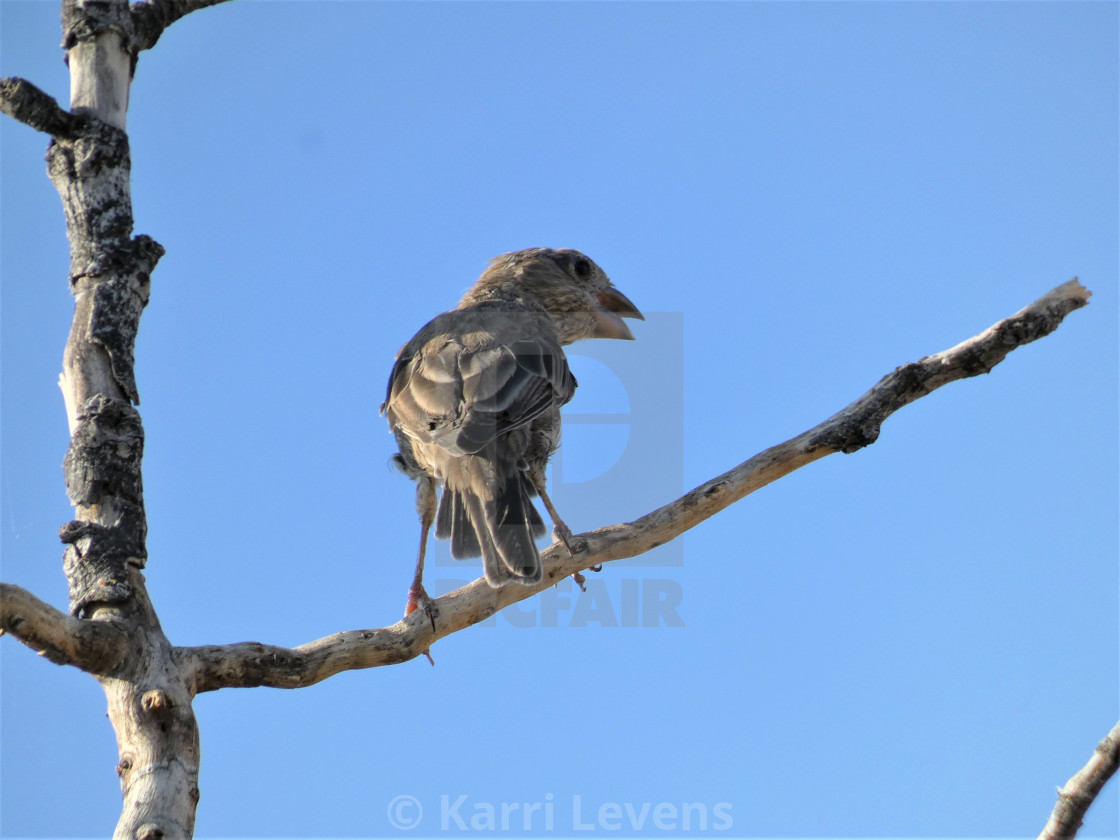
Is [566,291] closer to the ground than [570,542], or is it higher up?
higher up

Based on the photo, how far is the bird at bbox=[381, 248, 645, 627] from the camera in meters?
5.06

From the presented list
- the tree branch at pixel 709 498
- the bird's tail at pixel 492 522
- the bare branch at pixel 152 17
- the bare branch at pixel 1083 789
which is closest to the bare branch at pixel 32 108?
the bare branch at pixel 152 17

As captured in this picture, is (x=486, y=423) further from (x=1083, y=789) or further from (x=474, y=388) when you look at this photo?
(x=1083, y=789)

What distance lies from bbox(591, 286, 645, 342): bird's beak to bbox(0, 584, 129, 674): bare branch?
14.9ft

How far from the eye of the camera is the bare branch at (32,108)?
4.43m

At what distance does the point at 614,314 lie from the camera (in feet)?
25.1

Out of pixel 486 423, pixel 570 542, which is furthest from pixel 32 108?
pixel 570 542

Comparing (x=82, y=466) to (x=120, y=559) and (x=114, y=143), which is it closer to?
(x=120, y=559)

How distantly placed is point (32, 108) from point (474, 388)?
7.84 feet

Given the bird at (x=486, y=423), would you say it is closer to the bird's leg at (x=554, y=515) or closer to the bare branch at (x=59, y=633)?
the bird's leg at (x=554, y=515)

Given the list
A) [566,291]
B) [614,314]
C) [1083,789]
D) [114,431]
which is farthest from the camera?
[614,314]

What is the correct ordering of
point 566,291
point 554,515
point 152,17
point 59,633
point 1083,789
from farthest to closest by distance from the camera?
point 566,291 < point 554,515 < point 152,17 < point 59,633 < point 1083,789

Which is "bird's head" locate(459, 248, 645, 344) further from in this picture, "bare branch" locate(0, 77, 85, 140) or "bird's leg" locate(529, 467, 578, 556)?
"bare branch" locate(0, 77, 85, 140)

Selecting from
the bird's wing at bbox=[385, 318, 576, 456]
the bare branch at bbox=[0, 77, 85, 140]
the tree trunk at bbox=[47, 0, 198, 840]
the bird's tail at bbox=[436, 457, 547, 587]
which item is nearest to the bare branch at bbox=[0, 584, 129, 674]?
the tree trunk at bbox=[47, 0, 198, 840]
